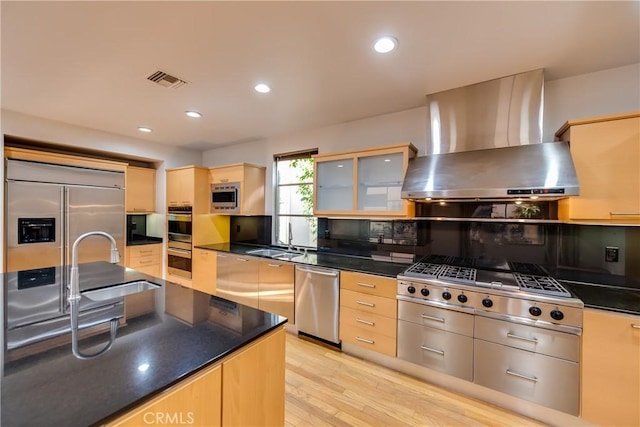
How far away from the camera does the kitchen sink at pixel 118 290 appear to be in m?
1.59

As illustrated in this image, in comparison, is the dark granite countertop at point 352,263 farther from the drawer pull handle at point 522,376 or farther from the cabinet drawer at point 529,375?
the drawer pull handle at point 522,376

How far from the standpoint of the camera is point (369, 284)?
235cm

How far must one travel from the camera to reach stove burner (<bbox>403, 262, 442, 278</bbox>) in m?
2.18

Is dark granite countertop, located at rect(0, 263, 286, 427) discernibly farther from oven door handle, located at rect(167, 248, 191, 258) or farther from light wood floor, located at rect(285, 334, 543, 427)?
oven door handle, located at rect(167, 248, 191, 258)

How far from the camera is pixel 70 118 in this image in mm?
3104

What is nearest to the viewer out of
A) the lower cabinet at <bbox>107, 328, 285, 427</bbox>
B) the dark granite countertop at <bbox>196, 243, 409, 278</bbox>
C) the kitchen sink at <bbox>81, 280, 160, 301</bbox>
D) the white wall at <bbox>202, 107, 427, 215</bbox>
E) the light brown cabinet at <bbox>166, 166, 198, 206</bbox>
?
the lower cabinet at <bbox>107, 328, 285, 427</bbox>

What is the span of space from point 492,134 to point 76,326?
294cm

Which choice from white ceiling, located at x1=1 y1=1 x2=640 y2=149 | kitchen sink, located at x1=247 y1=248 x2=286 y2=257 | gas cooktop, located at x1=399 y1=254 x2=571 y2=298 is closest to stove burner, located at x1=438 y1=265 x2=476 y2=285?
gas cooktop, located at x1=399 y1=254 x2=571 y2=298

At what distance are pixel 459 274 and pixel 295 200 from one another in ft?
7.54

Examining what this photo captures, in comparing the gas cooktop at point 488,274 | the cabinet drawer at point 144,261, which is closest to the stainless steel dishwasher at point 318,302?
the gas cooktop at point 488,274

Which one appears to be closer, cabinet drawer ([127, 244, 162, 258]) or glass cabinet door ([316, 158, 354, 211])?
glass cabinet door ([316, 158, 354, 211])

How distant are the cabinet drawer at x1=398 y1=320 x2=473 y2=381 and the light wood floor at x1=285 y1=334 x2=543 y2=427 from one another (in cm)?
20

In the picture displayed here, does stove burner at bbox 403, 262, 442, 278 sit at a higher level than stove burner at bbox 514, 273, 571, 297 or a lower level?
higher

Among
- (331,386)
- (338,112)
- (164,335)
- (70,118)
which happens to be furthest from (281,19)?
(70,118)
